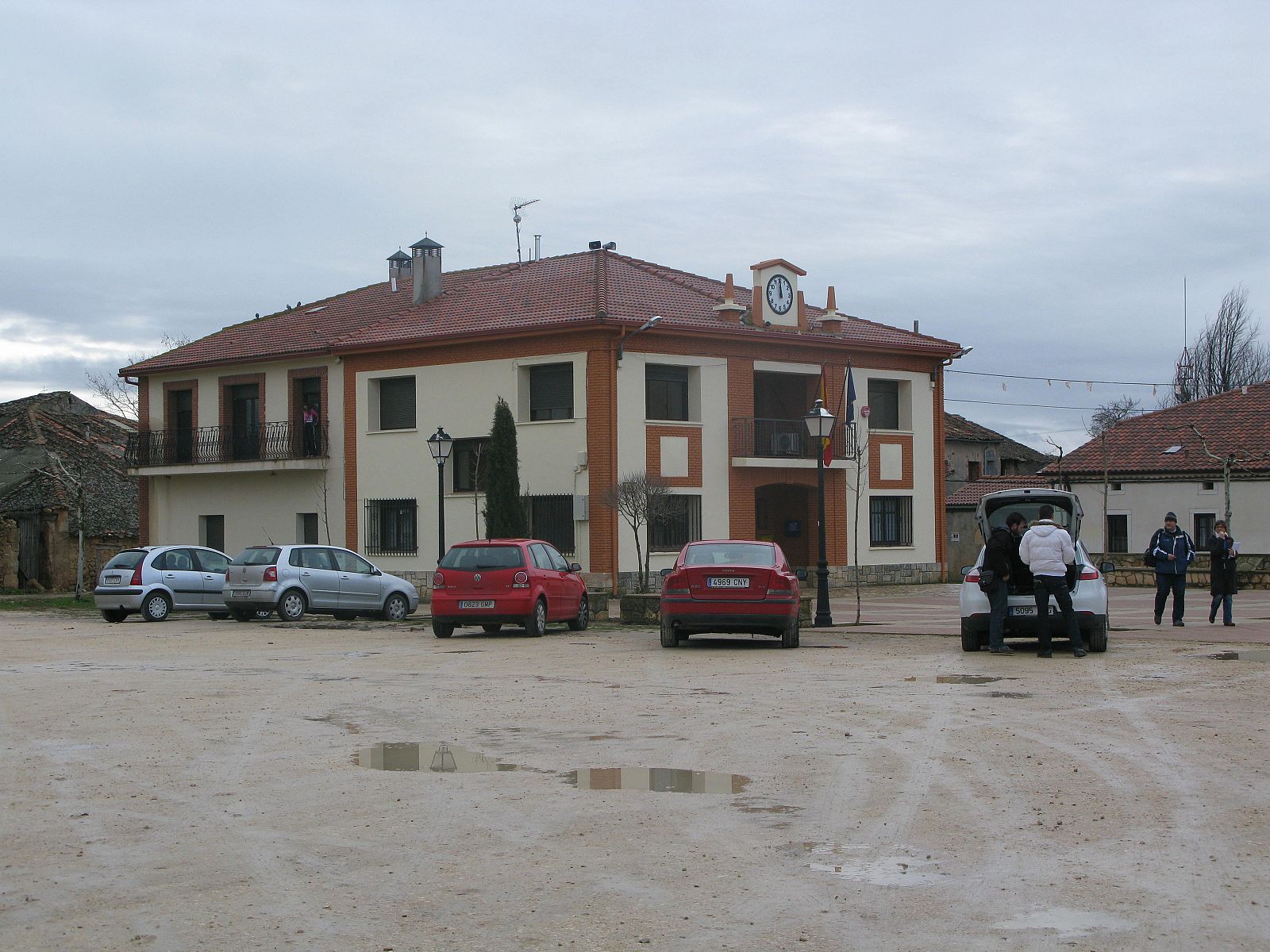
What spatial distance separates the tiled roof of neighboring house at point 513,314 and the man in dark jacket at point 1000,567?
19.2 m

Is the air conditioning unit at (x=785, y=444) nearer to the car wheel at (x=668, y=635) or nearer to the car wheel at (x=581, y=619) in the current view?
the car wheel at (x=581, y=619)

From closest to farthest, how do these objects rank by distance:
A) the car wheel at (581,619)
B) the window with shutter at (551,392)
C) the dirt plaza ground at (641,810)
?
the dirt plaza ground at (641,810)
the car wheel at (581,619)
the window with shutter at (551,392)

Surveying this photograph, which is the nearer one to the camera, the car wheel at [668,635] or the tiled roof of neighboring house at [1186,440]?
the car wheel at [668,635]

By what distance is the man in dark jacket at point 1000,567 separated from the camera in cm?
1636

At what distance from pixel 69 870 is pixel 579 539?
28.8m

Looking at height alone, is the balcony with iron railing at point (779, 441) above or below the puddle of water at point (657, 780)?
above

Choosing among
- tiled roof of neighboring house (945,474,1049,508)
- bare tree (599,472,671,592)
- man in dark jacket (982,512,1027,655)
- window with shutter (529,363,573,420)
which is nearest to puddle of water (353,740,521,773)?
man in dark jacket (982,512,1027,655)

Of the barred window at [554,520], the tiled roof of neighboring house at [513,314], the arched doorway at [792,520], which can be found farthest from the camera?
the arched doorway at [792,520]

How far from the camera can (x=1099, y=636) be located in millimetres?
16969

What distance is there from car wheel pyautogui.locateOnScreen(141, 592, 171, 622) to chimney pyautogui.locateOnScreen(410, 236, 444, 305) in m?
17.2

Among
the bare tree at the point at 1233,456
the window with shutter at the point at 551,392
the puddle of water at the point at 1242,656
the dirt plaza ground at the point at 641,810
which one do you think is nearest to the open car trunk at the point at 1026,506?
the puddle of water at the point at 1242,656

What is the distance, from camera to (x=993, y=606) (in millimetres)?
16734

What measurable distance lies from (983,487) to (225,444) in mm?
30629

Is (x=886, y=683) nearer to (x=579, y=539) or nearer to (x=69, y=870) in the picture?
(x=69, y=870)
